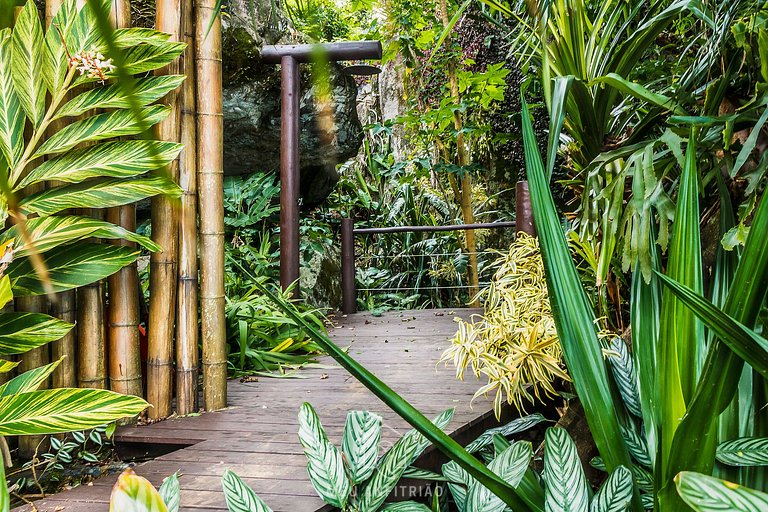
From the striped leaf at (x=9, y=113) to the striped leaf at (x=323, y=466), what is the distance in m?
1.07

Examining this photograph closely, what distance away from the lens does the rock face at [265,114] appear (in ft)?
13.1

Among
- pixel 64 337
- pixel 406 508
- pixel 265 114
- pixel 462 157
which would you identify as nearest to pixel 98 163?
pixel 64 337

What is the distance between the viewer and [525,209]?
3.12 metres

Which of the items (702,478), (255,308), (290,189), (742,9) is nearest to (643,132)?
(742,9)

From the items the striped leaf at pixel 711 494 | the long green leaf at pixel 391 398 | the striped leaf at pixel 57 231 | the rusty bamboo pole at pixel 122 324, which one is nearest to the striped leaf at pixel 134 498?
the long green leaf at pixel 391 398

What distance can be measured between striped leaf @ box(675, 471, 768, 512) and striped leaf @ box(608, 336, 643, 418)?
729 mm

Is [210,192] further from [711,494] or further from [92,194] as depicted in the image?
[711,494]

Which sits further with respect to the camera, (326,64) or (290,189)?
(290,189)

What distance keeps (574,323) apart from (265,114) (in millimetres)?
3902

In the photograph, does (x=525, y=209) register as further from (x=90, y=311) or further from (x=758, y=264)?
(x=758, y=264)

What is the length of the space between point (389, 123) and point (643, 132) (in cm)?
381

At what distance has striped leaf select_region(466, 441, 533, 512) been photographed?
1.04 metres

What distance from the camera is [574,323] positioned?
0.90 metres

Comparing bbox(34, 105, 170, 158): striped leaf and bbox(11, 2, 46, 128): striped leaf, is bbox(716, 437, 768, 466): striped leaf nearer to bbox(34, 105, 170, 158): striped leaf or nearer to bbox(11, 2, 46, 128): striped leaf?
bbox(34, 105, 170, 158): striped leaf
